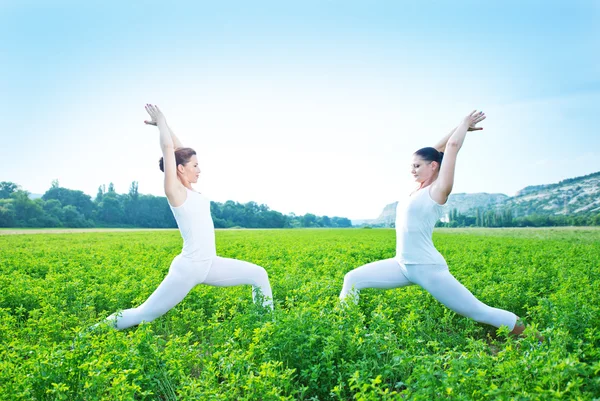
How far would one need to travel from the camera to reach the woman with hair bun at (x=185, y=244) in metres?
4.62

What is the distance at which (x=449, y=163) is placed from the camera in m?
4.30

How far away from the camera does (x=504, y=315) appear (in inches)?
179

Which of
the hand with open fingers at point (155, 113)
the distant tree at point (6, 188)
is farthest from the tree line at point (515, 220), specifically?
the hand with open fingers at point (155, 113)

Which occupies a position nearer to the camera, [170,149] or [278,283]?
[170,149]

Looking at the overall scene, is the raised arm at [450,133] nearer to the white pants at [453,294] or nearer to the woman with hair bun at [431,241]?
the woman with hair bun at [431,241]

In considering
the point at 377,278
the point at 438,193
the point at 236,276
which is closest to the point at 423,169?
the point at 438,193

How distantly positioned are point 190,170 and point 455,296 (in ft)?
10.6

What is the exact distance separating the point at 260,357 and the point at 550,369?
2493 mm

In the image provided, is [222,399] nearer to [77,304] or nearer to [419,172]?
[419,172]

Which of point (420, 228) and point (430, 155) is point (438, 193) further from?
point (430, 155)

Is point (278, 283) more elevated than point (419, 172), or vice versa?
point (419, 172)

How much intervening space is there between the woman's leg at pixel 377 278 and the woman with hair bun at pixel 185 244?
3.22 feet

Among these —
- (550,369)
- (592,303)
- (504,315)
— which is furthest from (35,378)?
(592,303)

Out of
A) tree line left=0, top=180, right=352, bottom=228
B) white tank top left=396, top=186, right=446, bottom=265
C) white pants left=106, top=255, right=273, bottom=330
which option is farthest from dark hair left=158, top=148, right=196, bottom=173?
tree line left=0, top=180, right=352, bottom=228
